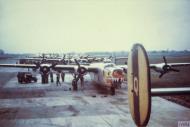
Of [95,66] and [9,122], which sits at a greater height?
[95,66]

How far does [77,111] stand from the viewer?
1647 centimetres

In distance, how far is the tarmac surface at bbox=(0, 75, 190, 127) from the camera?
45.1ft

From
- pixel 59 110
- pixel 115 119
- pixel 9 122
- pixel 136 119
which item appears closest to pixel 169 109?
pixel 115 119

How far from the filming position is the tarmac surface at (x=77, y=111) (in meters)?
13.7

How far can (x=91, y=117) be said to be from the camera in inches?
587

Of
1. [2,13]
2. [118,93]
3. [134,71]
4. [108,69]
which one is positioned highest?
[2,13]

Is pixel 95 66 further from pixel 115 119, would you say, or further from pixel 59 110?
pixel 115 119

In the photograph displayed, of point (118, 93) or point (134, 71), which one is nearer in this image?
point (134, 71)

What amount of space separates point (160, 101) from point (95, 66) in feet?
26.7

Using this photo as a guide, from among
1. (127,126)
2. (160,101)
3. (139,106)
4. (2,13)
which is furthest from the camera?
(160,101)

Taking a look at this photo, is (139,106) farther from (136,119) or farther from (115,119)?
(115,119)

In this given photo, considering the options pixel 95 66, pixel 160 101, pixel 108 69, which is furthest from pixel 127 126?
pixel 95 66

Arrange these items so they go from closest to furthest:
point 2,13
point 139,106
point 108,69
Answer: point 139,106
point 2,13
point 108,69

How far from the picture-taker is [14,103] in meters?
19.5
